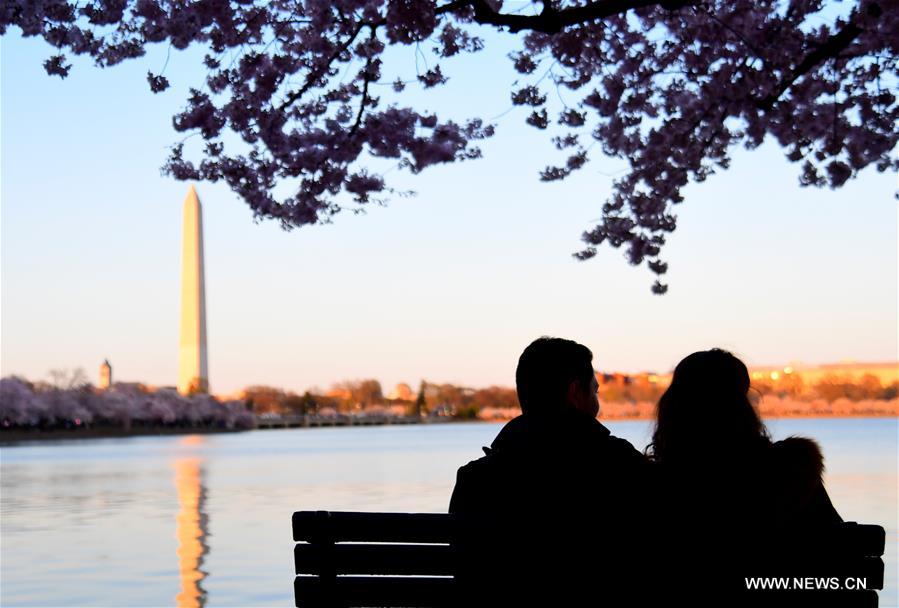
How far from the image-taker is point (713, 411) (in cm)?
398

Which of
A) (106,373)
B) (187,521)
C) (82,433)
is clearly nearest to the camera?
(187,521)

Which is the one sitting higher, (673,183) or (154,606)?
(673,183)

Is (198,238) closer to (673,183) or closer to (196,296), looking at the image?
(196,296)

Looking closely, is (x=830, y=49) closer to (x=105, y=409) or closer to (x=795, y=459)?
(x=795, y=459)

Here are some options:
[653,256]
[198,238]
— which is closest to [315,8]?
[653,256]

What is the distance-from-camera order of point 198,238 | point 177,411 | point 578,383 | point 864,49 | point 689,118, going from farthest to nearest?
point 177,411 < point 198,238 < point 689,118 < point 864,49 < point 578,383

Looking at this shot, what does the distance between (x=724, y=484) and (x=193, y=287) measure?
82964 mm

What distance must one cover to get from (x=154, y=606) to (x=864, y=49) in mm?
6753

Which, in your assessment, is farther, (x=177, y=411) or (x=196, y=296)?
(x=177, y=411)

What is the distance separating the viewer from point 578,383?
151 inches

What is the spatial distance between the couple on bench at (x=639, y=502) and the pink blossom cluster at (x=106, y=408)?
96.3 metres

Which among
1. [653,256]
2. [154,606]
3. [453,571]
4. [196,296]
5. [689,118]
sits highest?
[196,296]


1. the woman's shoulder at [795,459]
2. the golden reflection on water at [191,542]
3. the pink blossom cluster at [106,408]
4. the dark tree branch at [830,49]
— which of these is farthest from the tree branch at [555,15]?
the pink blossom cluster at [106,408]

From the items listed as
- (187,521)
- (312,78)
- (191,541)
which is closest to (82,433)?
(187,521)
